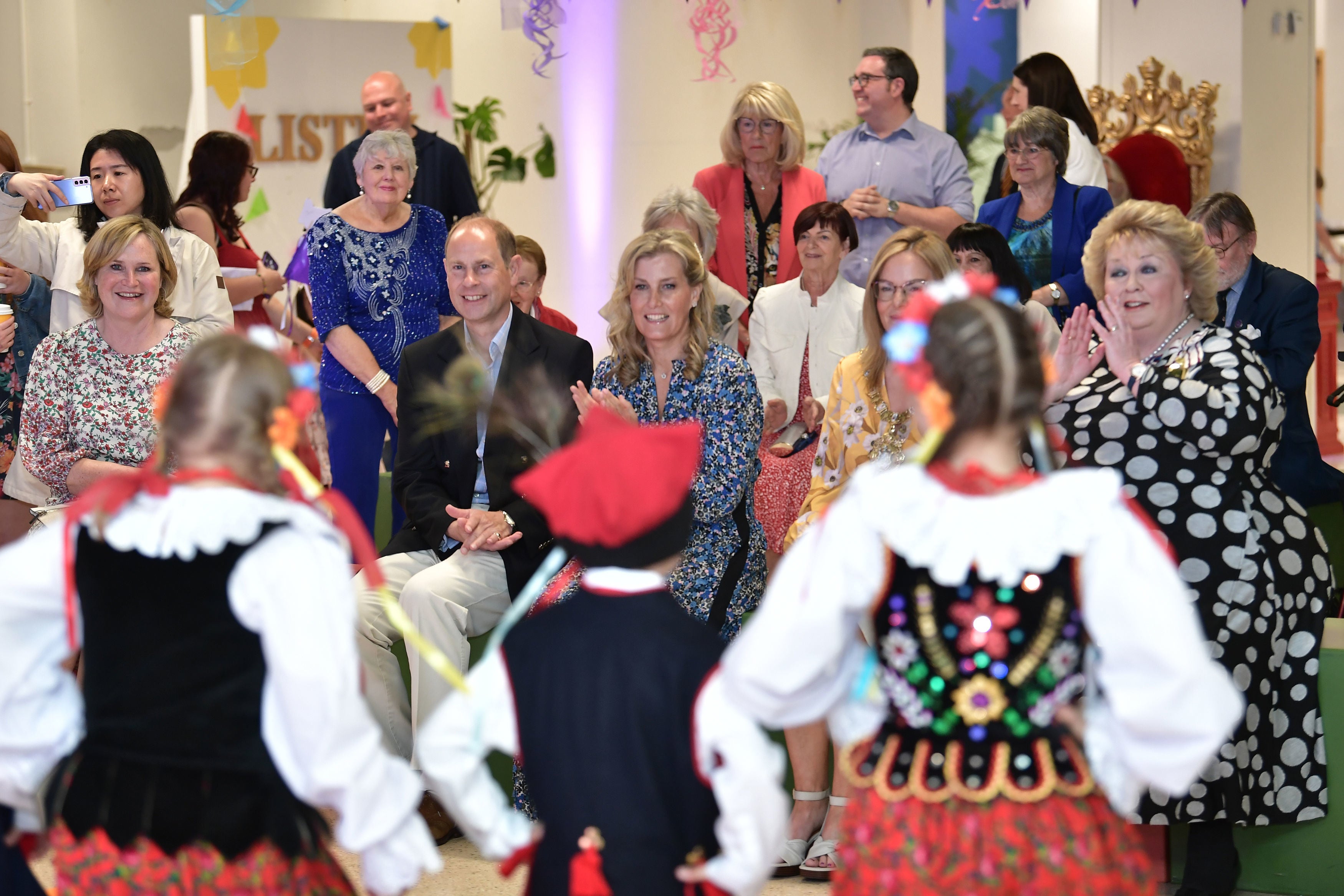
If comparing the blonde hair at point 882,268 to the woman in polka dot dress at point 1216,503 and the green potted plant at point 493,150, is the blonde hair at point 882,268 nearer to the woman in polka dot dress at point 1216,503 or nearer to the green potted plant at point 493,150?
the woman in polka dot dress at point 1216,503

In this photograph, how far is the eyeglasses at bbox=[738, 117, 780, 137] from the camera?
4.87 meters

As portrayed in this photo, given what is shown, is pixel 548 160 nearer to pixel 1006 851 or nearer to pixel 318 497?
pixel 318 497

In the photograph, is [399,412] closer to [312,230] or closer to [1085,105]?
[312,230]

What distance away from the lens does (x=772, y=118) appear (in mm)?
4855

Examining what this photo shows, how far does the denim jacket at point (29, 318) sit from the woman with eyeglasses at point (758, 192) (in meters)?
2.20

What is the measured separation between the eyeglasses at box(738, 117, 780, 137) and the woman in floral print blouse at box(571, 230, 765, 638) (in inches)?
53.6

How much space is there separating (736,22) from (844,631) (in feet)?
19.2

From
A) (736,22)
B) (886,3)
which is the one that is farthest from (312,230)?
(886,3)

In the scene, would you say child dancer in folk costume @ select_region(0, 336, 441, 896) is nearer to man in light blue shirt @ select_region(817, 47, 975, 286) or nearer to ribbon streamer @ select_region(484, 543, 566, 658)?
ribbon streamer @ select_region(484, 543, 566, 658)

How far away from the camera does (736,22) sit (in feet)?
23.6

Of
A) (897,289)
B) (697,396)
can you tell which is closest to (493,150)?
(697,396)

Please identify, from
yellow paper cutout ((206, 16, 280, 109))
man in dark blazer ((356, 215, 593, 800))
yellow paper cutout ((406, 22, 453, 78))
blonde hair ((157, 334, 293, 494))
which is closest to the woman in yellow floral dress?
man in dark blazer ((356, 215, 593, 800))

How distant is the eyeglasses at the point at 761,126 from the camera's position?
16.0 ft

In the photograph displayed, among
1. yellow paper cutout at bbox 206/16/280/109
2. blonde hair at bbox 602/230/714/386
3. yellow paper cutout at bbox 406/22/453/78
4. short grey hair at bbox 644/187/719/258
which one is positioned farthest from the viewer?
yellow paper cutout at bbox 406/22/453/78
